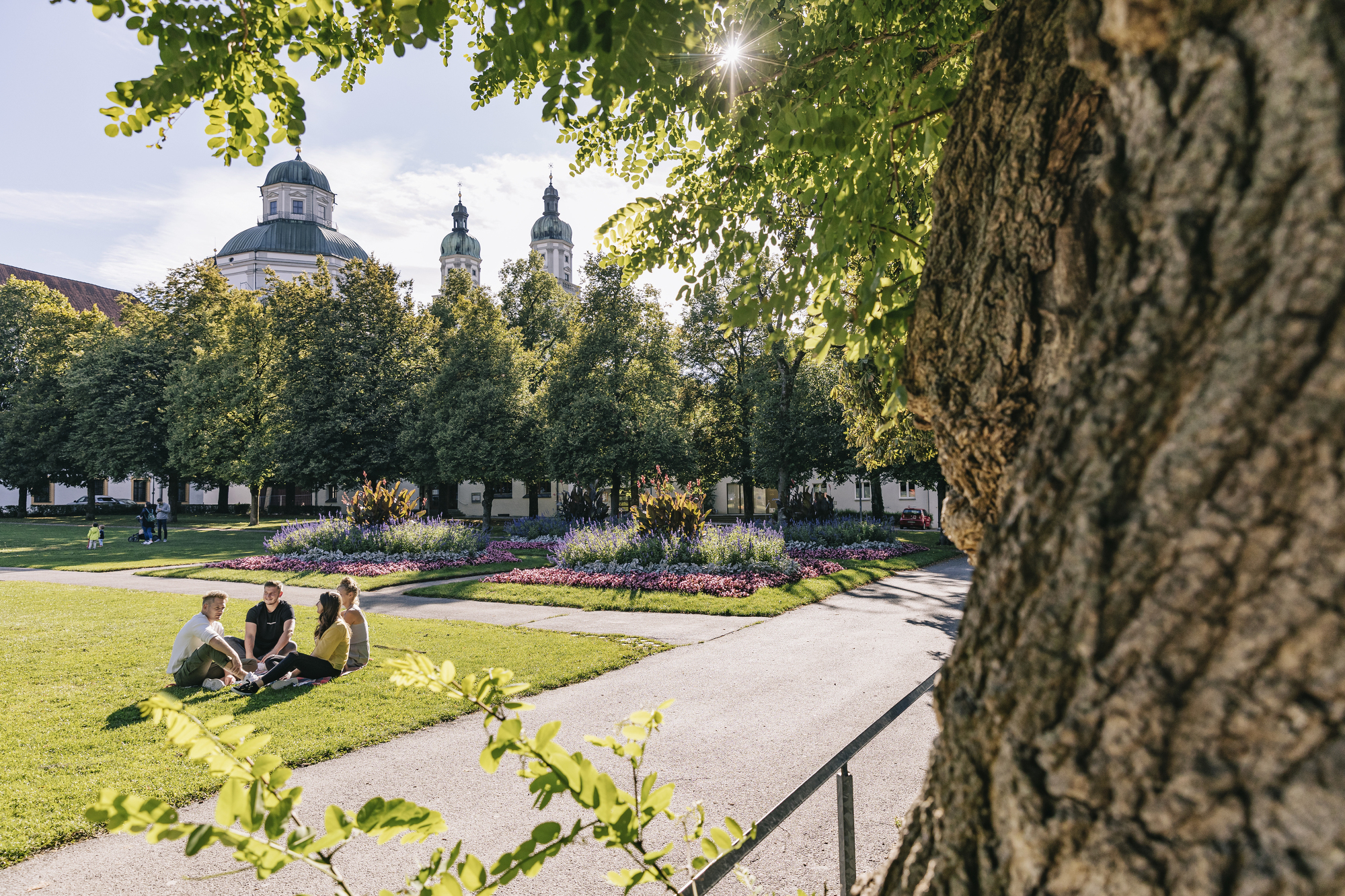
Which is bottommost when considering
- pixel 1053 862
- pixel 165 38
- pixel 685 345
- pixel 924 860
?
pixel 924 860

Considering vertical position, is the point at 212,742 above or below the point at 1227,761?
below

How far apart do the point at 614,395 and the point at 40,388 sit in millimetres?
36350

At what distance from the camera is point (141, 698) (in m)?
5.98

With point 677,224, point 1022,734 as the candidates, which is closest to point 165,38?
point 677,224

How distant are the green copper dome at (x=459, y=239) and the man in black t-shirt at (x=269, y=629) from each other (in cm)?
8090

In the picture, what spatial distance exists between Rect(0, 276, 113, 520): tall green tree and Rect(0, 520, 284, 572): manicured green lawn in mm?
5821

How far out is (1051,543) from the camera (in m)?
1.00

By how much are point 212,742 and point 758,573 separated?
15.0 m

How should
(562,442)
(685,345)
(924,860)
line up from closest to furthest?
(924,860), (562,442), (685,345)

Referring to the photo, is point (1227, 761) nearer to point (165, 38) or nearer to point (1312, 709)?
point (1312, 709)

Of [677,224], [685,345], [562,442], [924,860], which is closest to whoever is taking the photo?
[924,860]

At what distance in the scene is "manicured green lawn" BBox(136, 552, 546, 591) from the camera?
55.7 ft

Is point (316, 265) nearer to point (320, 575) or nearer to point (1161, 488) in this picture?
point (320, 575)

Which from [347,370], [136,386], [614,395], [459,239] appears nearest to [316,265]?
[459,239]
